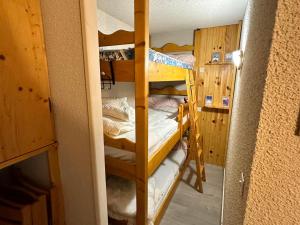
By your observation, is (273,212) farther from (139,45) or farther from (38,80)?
(38,80)

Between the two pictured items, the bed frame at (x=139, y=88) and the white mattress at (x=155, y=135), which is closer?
the bed frame at (x=139, y=88)

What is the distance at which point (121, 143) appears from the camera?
140 centimetres

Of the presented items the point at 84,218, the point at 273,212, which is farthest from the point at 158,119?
the point at 273,212

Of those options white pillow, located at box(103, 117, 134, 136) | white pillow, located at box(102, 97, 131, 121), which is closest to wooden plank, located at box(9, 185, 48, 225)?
white pillow, located at box(103, 117, 134, 136)

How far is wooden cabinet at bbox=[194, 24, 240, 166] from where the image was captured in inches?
110

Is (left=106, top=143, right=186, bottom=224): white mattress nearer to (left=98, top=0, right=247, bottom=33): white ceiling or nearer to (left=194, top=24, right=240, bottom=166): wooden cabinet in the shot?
(left=194, top=24, right=240, bottom=166): wooden cabinet

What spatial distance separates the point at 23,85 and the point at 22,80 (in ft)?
0.08

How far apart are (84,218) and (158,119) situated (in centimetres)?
152

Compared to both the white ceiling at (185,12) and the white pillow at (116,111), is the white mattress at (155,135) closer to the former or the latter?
the white pillow at (116,111)

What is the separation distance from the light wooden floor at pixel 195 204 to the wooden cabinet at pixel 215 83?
22.2 inches

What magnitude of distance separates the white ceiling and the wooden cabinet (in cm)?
20

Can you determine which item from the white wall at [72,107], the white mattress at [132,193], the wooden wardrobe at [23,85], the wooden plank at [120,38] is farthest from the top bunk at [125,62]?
the white mattress at [132,193]

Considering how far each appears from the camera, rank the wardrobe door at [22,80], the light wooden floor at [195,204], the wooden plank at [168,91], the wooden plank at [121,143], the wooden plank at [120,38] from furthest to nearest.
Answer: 1. the wooden plank at [168,91]
2. the light wooden floor at [195,204]
3. the wooden plank at [121,143]
4. the wooden plank at [120,38]
5. the wardrobe door at [22,80]

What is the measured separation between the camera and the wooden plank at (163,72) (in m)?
1.44
